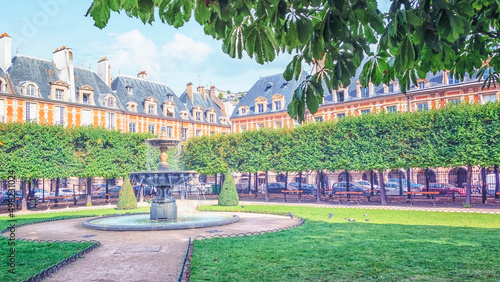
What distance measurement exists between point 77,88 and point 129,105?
20.5 feet

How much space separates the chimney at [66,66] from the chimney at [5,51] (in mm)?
4218

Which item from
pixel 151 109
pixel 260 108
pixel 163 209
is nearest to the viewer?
pixel 163 209

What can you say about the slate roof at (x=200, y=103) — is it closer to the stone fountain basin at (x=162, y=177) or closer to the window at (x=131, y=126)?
the window at (x=131, y=126)

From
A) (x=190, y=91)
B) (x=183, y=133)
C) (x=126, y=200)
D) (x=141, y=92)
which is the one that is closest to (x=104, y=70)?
(x=141, y=92)

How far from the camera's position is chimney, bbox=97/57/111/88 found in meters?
43.9

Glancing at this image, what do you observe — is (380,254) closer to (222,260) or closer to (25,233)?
(222,260)

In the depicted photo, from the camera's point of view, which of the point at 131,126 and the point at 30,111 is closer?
the point at 30,111

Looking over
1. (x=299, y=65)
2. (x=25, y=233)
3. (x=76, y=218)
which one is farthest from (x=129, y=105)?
(x=299, y=65)

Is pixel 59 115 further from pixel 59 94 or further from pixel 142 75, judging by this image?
pixel 142 75

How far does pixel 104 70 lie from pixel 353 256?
4208cm

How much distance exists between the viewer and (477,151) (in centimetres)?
2139

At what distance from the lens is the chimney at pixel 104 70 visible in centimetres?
4388

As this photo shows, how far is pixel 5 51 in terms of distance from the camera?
35.6 metres

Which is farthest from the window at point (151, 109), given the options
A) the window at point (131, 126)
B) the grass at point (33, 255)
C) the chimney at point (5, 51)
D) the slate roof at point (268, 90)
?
the grass at point (33, 255)
